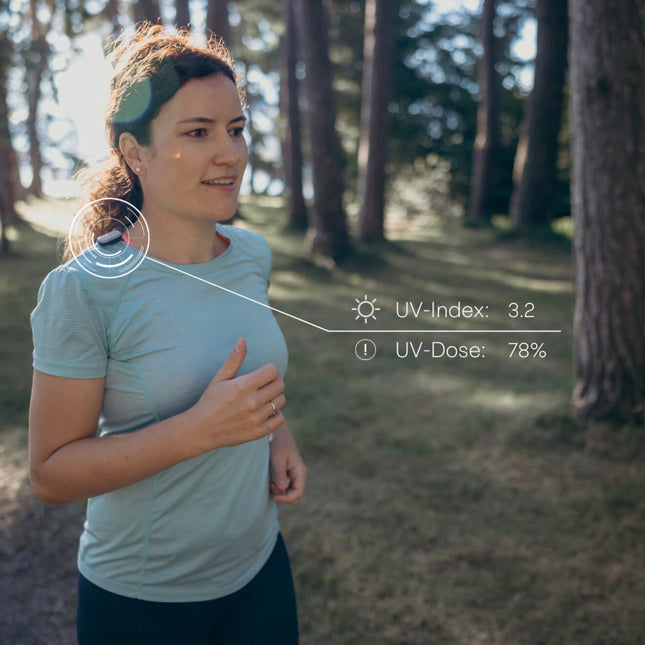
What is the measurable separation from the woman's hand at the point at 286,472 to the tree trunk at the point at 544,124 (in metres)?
11.3

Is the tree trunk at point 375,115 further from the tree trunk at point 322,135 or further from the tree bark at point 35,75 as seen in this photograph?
the tree bark at point 35,75

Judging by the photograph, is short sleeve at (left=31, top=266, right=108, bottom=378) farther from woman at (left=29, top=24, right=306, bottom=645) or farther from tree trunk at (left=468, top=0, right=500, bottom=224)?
tree trunk at (left=468, top=0, right=500, bottom=224)

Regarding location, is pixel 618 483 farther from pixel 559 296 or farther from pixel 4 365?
pixel 4 365

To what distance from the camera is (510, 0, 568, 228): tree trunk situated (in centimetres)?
1088

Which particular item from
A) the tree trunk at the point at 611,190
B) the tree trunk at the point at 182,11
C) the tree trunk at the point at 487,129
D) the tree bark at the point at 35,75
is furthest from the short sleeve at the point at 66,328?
the tree trunk at the point at 487,129

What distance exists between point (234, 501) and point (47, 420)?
1.55ft

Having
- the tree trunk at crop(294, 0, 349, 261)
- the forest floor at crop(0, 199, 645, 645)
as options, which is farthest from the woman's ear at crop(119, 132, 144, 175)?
the tree trunk at crop(294, 0, 349, 261)

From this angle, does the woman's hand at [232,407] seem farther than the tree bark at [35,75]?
No

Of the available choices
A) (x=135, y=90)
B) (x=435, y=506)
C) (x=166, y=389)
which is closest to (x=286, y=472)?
(x=166, y=389)
